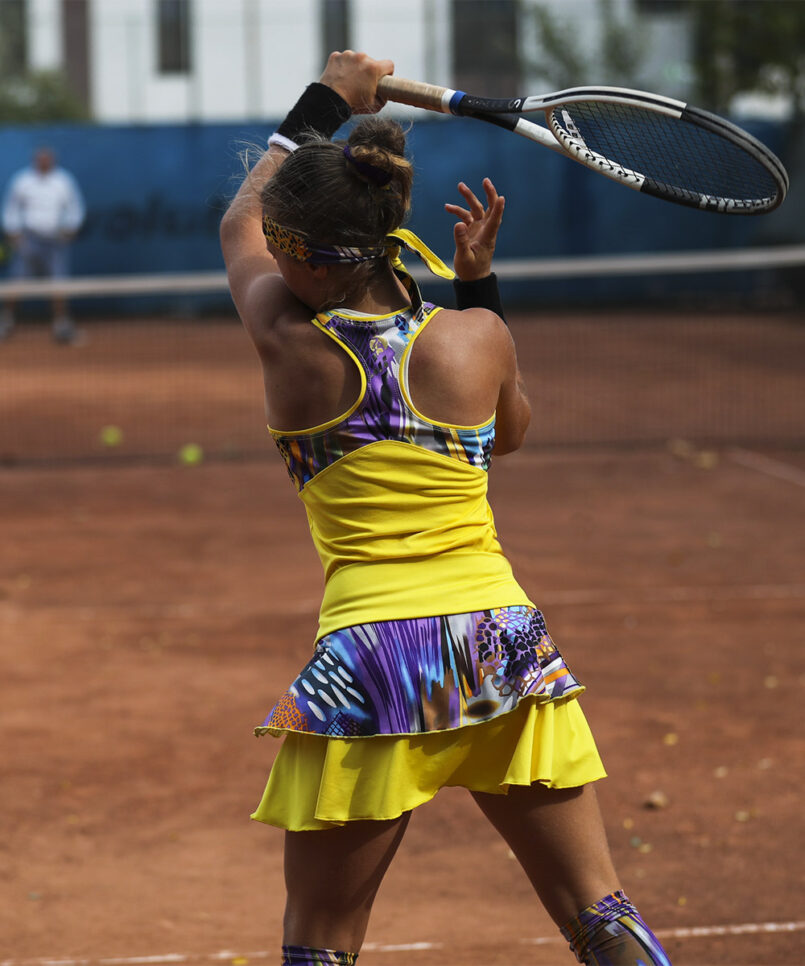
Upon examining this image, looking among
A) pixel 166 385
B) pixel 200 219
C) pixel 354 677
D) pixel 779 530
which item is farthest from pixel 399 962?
pixel 200 219

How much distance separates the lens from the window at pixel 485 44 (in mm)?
30141

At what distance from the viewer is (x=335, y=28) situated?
31234 mm

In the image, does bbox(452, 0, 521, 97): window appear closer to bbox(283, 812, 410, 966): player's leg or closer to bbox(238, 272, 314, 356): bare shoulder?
bbox(238, 272, 314, 356): bare shoulder

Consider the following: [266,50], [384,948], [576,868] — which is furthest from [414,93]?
[266,50]

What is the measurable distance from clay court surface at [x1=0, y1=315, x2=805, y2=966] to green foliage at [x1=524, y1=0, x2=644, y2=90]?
16820mm

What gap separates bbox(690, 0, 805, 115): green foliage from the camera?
74.4 feet

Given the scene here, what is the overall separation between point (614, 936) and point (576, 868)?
12cm

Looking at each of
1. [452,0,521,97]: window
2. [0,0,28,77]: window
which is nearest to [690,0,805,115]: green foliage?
[452,0,521,97]: window

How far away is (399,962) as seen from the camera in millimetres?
3475

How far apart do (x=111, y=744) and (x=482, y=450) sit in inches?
117

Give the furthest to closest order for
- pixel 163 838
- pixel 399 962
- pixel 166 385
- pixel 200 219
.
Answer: pixel 200 219 < pixel 166 385 < pixel 163 838 < pixel 399 962

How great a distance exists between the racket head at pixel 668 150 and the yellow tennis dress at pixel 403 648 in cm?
82

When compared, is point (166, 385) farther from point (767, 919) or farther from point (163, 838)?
point (767, 919)

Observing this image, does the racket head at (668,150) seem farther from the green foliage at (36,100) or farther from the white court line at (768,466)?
the green foliage at (36,100)
